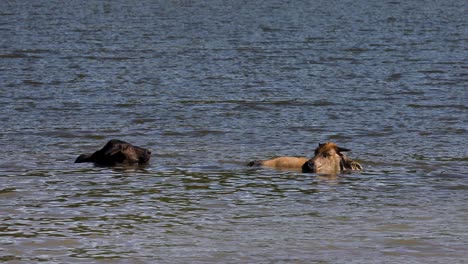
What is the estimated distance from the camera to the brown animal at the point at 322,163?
54.9 ft

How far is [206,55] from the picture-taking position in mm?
38969

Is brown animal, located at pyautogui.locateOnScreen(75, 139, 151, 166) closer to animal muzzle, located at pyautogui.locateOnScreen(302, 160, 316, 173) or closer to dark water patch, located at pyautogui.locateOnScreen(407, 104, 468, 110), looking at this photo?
animal muzzle, located at pyautogui.locateOnScreen(302, 160, 316, 173)

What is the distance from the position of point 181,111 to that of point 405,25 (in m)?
34.1

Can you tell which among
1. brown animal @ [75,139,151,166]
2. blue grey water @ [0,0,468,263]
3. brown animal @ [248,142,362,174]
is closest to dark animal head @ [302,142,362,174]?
brown animal @ [248,142,362,174]

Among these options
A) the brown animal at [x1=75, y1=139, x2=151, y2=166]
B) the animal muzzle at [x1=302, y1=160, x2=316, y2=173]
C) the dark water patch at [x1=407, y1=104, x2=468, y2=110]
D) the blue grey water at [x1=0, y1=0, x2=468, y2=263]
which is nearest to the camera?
the blue grey water at [x1=0, y1=0, x2=468, y2=263]

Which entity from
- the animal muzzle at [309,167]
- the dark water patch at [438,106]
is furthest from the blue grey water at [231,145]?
the animal muzzle at [309,167]

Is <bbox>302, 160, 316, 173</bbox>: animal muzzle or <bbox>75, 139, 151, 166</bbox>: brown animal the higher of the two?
<bbox>75, 139, 151, 166</bbox>: brown animal

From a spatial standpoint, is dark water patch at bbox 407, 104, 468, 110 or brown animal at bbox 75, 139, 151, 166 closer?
brown animal at bbox 75, 139, 151, 166

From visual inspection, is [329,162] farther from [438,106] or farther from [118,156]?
[438,106]

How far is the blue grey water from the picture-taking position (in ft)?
39.5

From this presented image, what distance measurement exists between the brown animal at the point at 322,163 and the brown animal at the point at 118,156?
5.26 feet

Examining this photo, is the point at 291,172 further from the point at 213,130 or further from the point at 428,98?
the point at 428,98

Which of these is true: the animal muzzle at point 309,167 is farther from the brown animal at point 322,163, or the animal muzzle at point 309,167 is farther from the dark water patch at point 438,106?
the dark water patch at point 438,106

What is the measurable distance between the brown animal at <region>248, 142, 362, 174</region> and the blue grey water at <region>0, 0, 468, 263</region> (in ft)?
0.86
